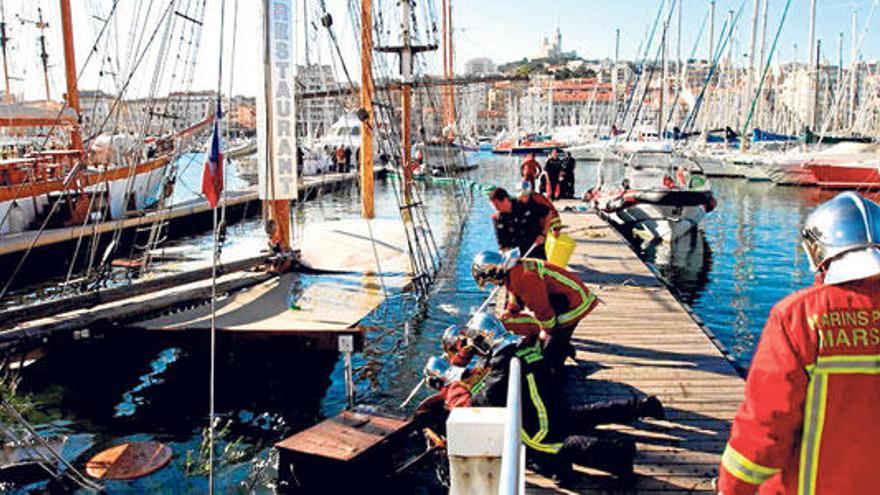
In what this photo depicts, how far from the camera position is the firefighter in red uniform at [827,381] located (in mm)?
2447

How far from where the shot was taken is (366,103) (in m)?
15.5

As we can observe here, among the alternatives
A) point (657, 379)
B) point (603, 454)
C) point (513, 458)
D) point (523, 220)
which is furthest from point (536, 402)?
point (523, 220)

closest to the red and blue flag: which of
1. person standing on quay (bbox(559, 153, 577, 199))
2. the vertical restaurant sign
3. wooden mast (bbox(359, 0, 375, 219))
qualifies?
the vertical restaurant sign

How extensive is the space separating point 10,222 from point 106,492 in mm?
15583

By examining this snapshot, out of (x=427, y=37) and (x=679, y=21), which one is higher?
(x=679, y=21)

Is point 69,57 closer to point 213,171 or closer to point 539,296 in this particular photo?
point 213,171

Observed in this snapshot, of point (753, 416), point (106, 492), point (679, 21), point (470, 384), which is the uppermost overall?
point (679, 21)

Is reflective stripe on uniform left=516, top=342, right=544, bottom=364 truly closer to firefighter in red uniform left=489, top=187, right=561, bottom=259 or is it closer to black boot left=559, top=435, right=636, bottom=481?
black boot left=559, top=435, right=636, bottom=481

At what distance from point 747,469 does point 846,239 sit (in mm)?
913

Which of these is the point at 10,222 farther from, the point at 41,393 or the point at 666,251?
the point at 666,251

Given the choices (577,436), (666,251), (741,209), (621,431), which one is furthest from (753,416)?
(741,209)

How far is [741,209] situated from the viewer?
107ft

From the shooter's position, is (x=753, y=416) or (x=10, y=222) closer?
(x=753, y=416)

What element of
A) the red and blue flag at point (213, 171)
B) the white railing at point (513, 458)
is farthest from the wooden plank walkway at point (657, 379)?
the red and blue flag at point (213, 171)
